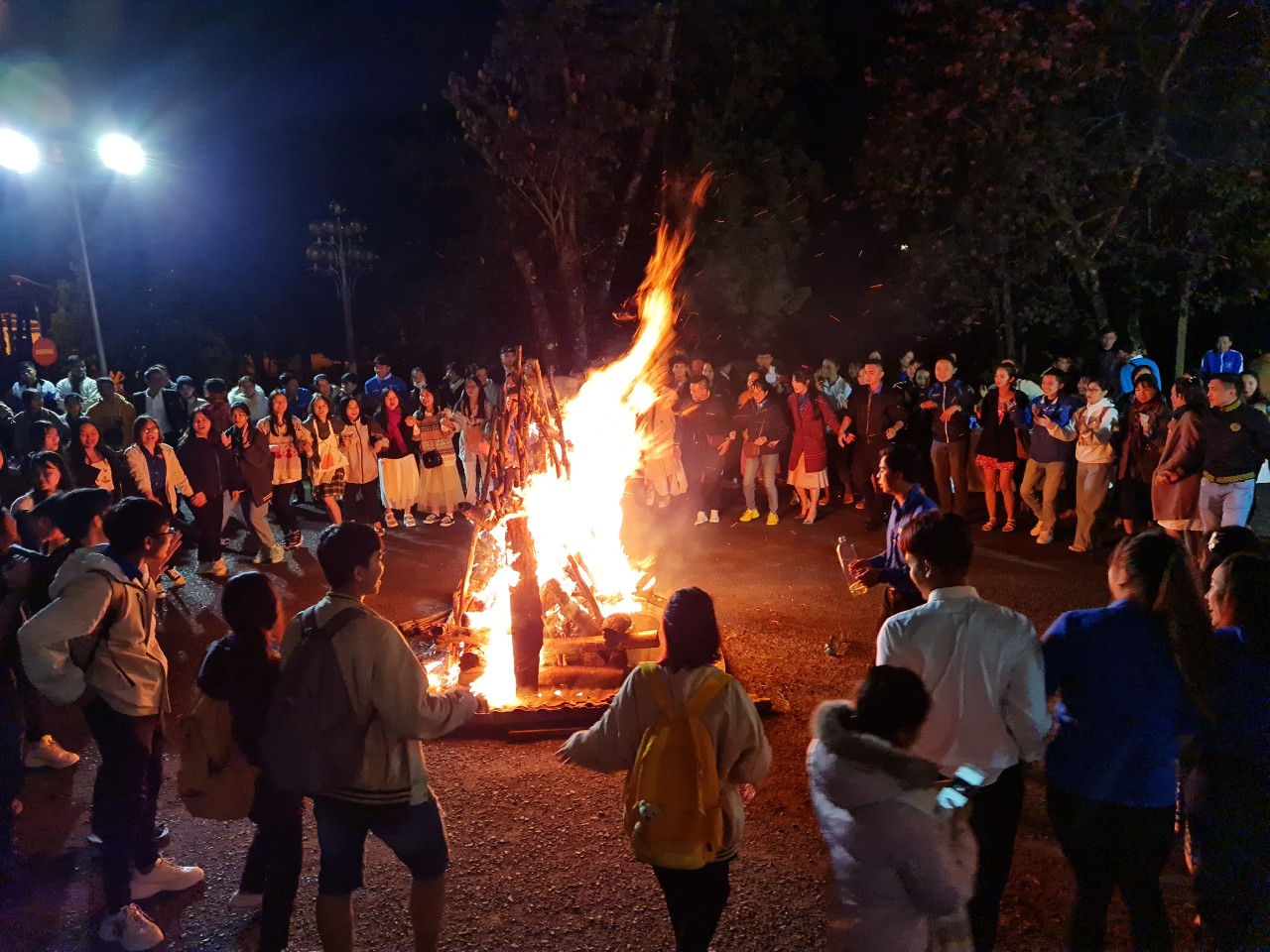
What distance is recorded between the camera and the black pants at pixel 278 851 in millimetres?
3533

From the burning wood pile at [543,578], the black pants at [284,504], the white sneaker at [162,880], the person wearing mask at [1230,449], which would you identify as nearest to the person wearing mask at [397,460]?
the black pants at [284,504]

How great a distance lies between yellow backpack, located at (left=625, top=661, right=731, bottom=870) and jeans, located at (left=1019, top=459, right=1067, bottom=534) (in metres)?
8.72

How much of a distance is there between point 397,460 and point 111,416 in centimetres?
406

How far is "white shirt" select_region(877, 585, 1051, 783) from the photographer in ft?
10.1

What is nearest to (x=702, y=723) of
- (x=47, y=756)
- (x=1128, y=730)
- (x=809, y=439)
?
(x=1128, y=730)

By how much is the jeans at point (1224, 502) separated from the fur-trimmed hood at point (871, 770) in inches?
268

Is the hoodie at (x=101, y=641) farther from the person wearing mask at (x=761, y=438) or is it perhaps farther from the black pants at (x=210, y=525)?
the person wearing mask at (x=761, y=438)

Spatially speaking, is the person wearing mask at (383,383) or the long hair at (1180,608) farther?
the person wearing mask at (383,383)

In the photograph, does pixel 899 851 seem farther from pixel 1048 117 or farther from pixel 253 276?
pixel 253 276

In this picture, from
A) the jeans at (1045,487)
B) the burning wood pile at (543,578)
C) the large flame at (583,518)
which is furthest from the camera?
the jeans at (1045,487)

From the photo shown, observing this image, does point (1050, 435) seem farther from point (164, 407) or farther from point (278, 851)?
point (164, 407)

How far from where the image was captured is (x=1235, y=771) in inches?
122

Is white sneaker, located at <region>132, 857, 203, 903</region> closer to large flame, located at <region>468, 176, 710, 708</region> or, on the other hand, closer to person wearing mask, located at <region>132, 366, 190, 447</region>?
large flame, located at <region>468, 176, 710, 708</region>

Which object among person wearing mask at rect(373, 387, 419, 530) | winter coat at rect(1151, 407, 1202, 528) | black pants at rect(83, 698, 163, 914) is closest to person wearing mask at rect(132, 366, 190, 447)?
person wearing mask at rect(373, 387, 419, 530)
